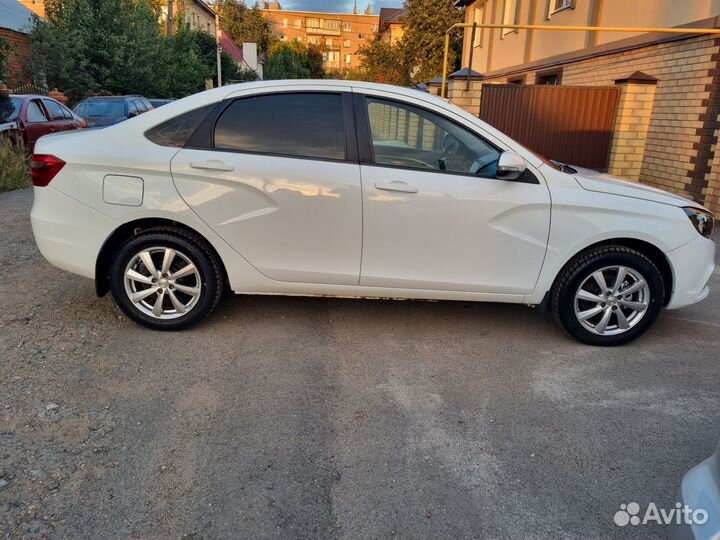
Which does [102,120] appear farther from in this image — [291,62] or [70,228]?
[291,62]

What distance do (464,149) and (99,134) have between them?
2.59 metres

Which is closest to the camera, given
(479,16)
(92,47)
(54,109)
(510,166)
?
(510,166)

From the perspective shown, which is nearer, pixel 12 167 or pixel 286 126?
pixel 286 126

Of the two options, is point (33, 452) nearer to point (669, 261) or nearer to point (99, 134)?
point (99, 134)

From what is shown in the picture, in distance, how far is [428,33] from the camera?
3334cm

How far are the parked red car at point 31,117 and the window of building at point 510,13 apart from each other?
13.4 meters

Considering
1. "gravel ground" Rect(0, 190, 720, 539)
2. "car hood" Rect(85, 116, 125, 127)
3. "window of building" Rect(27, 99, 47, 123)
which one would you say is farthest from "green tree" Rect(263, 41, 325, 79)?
"gravel ground" Rect(0, 190, 720, 539)

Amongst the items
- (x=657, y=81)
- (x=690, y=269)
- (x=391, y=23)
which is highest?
(x=391, y=23)

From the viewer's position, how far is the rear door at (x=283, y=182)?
3.87 meters

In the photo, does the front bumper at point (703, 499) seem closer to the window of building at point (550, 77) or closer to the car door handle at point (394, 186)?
the car door handle at point (394, 186)

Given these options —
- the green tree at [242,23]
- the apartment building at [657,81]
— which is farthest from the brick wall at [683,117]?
the green tree at [242,23]

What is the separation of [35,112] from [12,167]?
247 centimetres

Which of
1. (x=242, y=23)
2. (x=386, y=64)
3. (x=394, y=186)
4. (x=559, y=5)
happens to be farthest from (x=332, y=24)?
(x=394, y=186)

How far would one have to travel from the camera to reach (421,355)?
3.99 metres
